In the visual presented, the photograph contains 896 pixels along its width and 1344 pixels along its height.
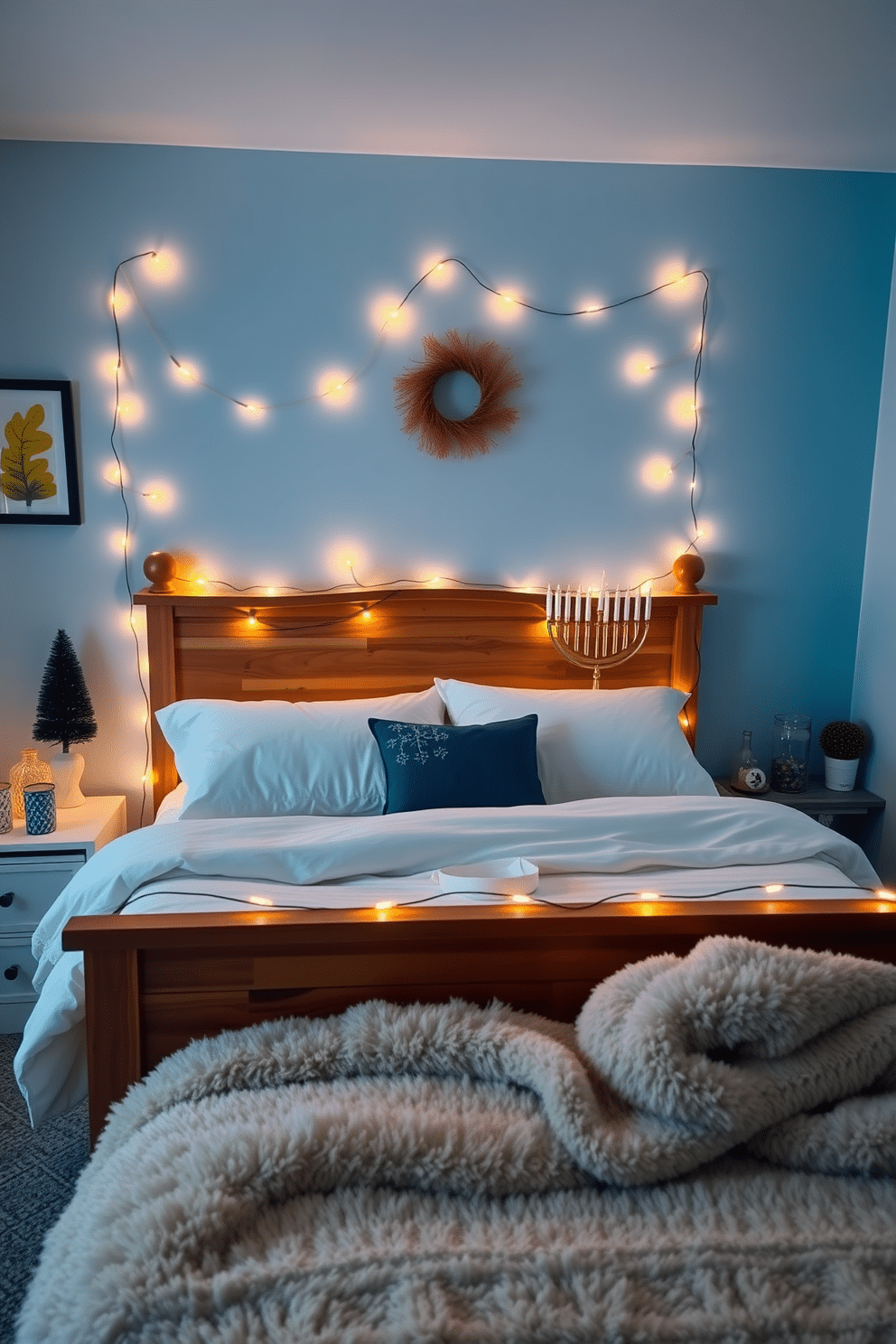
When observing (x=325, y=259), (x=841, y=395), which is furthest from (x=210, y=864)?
(x=841, y=395)

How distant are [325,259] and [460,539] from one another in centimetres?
94

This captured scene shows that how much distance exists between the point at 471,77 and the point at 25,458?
5.40 feet

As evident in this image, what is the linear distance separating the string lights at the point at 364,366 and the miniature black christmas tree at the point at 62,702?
0.69 feet

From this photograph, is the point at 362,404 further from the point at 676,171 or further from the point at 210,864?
the point at 210,864

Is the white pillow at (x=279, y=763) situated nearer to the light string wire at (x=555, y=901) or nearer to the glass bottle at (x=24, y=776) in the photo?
the glass bottle at (x=24, y=776)

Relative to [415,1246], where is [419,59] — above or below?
above

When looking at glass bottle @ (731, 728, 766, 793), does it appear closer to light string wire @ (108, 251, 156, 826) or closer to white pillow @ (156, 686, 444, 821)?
white pillow @ (156, 686, 444, 821)

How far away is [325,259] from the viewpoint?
2.83m

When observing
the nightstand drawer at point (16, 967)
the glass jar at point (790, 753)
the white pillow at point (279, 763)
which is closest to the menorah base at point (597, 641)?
the glass jar at point (790, 753)

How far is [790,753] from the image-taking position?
10.0 feet

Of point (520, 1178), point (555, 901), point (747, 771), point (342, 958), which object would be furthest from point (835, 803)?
point (520, 1178)

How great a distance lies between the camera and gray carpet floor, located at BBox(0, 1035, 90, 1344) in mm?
1654

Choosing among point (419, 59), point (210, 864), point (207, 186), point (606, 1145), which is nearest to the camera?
point (606, 1145)

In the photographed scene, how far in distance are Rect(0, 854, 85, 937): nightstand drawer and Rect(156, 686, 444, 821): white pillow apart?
0.41 m
